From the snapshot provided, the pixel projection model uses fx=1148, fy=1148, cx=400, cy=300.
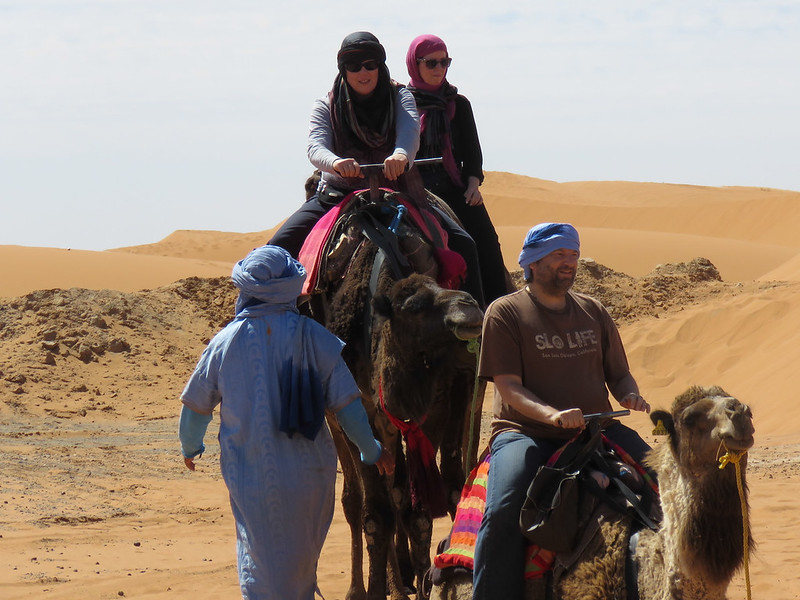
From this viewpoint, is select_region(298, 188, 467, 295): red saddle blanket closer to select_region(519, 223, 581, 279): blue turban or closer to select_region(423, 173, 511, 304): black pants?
select_region(423, 173, 511, 304): black pants

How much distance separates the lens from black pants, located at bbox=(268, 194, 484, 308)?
7.90m

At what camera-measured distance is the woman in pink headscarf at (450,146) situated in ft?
27.9

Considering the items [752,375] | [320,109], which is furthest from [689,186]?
[320,109]

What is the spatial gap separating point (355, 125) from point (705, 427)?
4.54 meters

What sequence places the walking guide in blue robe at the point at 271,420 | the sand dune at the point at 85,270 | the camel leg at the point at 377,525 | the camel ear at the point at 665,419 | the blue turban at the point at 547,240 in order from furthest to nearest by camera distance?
1. the sand dune at the point at 85,270
2. the camel leg at the point at 377,525
3. the walking guide in blue robe at the point at 271,420
4. the blue turban at the point at 547,240
5. the camel ear at the point at 665,419

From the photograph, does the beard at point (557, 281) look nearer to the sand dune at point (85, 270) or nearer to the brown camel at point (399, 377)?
the brown camel at point (399, 377)

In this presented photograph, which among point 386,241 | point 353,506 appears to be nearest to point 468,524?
point 386,241

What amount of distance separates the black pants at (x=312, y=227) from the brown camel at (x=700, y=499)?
4.04 metres

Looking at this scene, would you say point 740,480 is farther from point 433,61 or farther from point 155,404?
point 155,404

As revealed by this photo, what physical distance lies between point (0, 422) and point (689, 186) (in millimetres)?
73193

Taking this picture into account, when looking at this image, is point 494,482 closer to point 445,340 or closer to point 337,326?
point 445,340

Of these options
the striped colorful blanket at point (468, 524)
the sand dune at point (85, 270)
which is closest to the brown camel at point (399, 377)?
the striped colorful blanket at point (468, 524)

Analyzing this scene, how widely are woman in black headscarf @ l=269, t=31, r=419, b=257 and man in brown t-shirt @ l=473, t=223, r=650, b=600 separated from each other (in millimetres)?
2848

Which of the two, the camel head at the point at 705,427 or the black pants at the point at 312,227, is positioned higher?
the black pants at the point at 312,227
